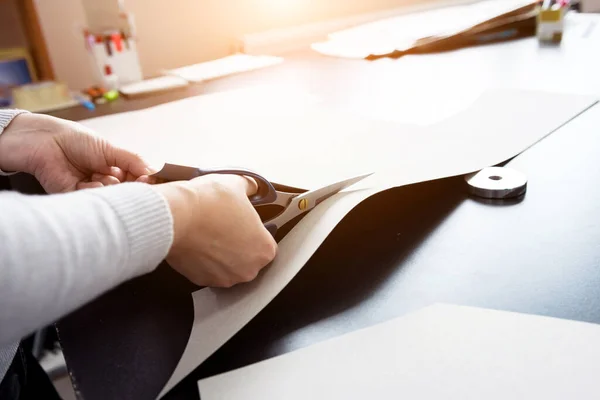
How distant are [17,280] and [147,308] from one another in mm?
137

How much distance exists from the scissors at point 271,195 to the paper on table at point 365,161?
0.04 ft

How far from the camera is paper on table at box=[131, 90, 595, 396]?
0.41 m

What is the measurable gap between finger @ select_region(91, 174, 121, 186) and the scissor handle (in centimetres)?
13

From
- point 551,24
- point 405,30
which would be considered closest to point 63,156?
point 405,30

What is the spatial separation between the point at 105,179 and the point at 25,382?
12.8 inches

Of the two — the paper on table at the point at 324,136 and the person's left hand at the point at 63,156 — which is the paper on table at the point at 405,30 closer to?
the paper on table at the point at 324,136

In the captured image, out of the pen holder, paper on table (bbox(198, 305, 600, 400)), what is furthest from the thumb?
the pen holder

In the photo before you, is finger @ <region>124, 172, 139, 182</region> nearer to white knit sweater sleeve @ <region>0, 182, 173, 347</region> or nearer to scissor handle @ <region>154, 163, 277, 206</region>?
scissor handle @ <region>154, 163, 277, 206</region>

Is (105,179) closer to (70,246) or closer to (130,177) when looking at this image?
(130,177)

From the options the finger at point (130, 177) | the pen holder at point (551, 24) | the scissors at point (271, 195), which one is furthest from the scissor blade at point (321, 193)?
the pen holder at point (551, 24)

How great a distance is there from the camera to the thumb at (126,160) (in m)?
0.60

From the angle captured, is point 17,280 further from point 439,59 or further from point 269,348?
point 439,59

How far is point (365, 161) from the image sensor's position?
2.01 ft

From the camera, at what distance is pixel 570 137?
0.67 meters
